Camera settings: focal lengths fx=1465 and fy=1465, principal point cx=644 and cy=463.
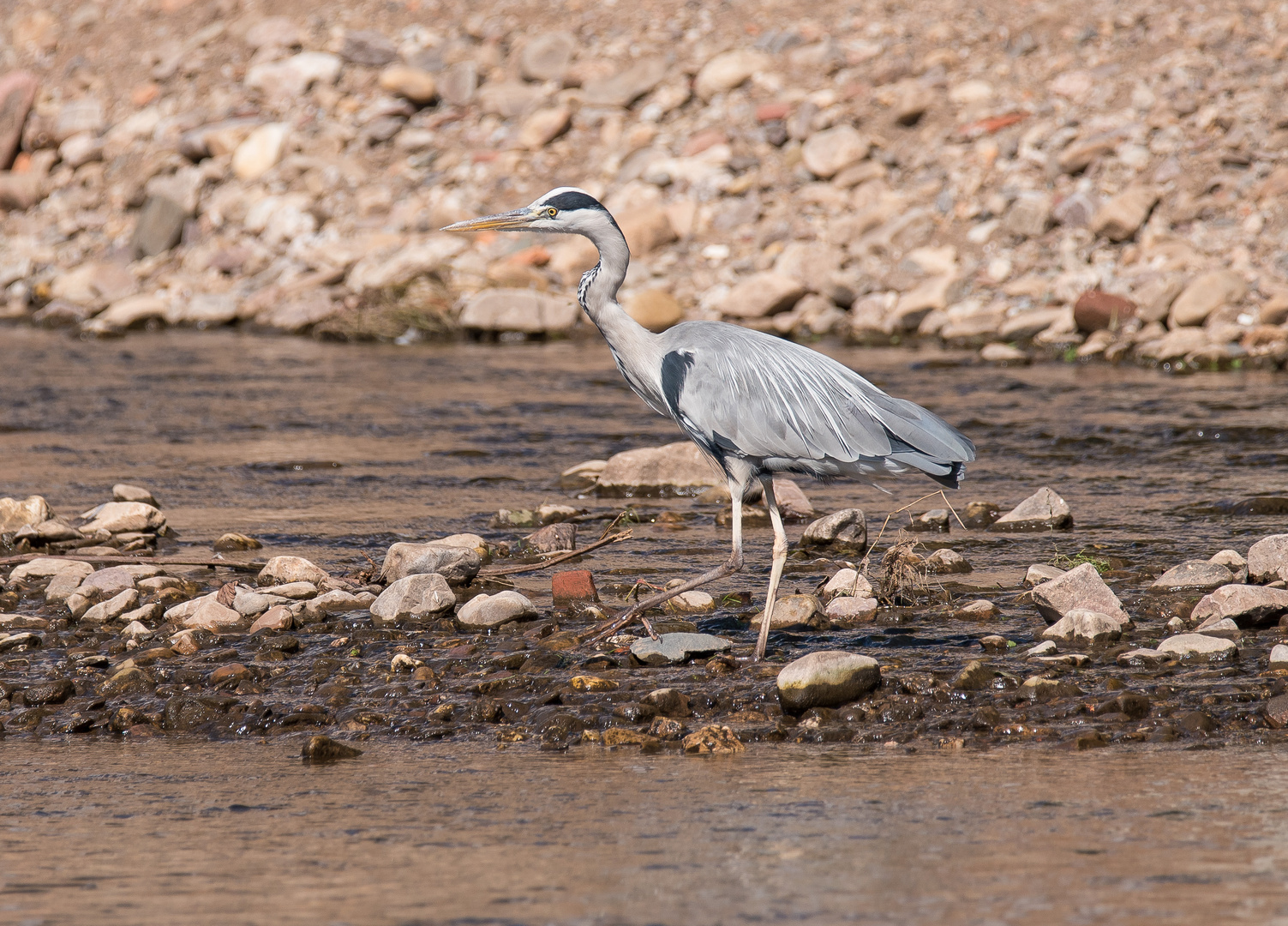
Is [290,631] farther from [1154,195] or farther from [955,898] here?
[1154,195]

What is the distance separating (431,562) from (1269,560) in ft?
11.5

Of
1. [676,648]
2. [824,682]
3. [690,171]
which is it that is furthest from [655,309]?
[824,682]

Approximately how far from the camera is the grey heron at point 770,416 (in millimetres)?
5715

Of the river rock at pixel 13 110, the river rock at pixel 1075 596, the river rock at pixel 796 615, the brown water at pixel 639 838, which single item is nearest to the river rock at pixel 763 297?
the river rock at pixel 796 615

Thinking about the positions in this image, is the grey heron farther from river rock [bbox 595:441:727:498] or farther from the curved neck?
river rock [bbox 595:441:727:498]

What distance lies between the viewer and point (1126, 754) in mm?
4445

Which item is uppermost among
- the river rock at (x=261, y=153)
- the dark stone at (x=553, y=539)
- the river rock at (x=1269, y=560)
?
the river rock at (x=261, y=153)

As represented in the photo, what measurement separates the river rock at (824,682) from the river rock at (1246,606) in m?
1.52

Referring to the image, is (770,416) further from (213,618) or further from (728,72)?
(728,72)

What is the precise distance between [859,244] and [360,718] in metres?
12.5

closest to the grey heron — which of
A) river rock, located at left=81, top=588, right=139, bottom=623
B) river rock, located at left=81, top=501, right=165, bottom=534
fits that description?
river rock, located at left=81, top=588, right=139, bottom=623

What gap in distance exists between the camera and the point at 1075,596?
18.4 feet

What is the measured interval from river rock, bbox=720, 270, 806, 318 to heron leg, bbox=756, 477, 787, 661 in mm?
9839

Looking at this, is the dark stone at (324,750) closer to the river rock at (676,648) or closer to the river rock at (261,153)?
the river rock at (676,648)
